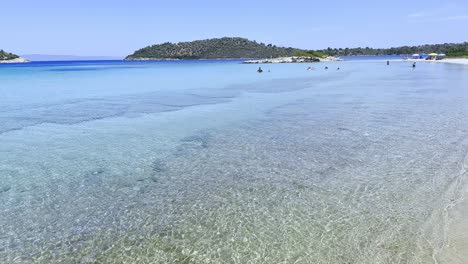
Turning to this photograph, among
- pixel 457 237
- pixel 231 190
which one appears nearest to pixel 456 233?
pixel 457 237

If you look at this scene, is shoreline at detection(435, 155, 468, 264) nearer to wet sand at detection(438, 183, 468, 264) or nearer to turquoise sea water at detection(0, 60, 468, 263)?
wet sand at detection(438, 183, 468, 264)

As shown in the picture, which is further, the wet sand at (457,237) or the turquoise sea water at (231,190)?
the turquoise sea water at (231,190)

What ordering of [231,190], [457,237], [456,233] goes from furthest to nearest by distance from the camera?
1. [231,190]
2. [456,233]
3. [457,237]

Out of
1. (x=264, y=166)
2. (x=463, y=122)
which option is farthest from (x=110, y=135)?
(x=463, y=122)

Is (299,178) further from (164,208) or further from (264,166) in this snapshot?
(164,208)

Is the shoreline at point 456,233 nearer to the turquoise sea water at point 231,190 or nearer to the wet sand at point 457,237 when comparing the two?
the wet sand at point 457,237

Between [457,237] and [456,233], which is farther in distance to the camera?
Answer: [456,233]


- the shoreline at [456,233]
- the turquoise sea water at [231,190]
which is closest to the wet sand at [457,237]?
the shoreline at [456,233]

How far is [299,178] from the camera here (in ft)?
37.7

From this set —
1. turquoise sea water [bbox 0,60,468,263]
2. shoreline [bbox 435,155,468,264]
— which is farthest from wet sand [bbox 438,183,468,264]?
turquoise sea water [bbox 0,60,468,263]

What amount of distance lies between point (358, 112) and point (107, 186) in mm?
17421

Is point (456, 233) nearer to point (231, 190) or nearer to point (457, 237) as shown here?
point (457, 237)

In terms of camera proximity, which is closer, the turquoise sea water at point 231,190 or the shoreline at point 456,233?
the shoreline at point 456,233

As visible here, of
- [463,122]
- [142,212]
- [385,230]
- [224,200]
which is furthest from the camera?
[463,122]
